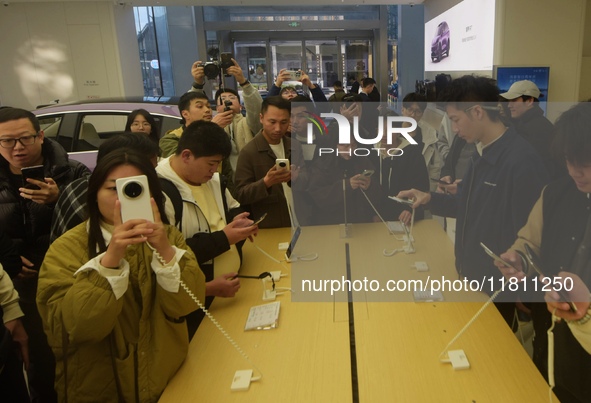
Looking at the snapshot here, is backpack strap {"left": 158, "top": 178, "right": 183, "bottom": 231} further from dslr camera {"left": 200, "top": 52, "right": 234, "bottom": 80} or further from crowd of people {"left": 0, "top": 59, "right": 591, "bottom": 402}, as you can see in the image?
dslr camera {"left": 200, "top": 52, "right": 234, "bottom": 80}

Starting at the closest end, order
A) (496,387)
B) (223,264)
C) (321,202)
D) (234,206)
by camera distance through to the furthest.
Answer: (496,387) → (223,264) → (234,206) → (321,202)

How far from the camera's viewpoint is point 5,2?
24.0ft

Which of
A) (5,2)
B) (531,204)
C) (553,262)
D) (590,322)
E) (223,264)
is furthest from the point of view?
(5,2)

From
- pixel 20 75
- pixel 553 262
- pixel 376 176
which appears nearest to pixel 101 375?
pixel 553 262

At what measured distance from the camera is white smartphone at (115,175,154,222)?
1242 mm

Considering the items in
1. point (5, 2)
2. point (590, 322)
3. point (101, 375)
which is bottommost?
point (101, 375)

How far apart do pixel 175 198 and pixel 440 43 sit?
619 cm

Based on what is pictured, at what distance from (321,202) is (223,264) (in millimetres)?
957

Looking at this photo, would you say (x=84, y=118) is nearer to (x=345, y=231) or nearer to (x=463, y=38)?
(x=345, y=231)

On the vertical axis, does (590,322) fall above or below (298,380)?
above

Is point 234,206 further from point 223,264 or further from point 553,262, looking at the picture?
point 553,262

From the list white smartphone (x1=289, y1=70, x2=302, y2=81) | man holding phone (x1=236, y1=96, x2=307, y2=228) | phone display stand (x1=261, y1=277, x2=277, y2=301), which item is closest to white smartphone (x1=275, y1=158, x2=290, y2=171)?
man holding phone (x1=236, y1=96, x2=307, y2=228)

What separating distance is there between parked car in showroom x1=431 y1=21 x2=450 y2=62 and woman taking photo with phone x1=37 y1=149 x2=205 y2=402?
6214mm

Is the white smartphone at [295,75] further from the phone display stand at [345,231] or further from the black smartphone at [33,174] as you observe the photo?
the black smartphone at [33,174]
